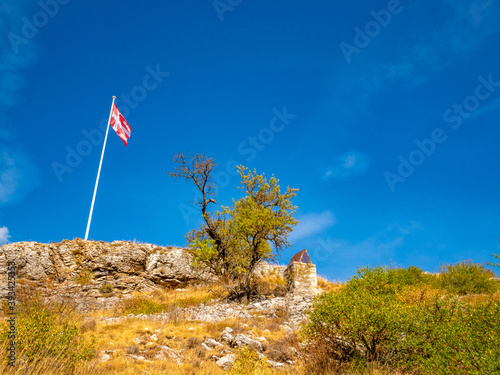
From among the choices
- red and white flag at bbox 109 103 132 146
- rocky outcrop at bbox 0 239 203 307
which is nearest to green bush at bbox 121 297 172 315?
rocky outcrop at bbox 0 239 203 307

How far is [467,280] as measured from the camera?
19406 millimetres

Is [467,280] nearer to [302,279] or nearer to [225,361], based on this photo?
[302,279]

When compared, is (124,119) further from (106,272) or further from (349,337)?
(349,337)

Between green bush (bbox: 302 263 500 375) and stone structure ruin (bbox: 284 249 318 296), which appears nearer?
green bush (bbox: 302 263 500 375)

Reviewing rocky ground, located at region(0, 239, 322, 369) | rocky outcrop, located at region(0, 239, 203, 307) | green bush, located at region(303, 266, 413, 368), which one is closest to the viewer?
green bush, located at region(303, 266, 413, 368)

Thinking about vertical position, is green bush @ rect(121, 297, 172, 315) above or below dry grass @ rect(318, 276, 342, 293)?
below

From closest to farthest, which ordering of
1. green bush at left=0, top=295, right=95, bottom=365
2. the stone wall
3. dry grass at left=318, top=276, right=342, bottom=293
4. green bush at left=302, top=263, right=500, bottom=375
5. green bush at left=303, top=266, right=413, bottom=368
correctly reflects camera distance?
green bush at left=302, top=263, right=500, bottom=375 < green bush at left=0, top=295, right=95, bottom=365 < green bush at left=303, top=266, right=413, bottom=368 < the stone wall < dry grass at left=318, top=276, right=342, bottom=293

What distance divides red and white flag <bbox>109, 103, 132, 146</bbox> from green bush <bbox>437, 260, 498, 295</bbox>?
28.0 metres

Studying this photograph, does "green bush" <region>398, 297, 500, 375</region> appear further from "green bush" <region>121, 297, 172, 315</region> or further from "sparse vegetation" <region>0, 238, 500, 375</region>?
"green bush" <region>121, 297, 172, 315</region>

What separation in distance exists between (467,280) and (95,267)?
25428 millimetres

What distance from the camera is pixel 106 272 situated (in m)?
23.0

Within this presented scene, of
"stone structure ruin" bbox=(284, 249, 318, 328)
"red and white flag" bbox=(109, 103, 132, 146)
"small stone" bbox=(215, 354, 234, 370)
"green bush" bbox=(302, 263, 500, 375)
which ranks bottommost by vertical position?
"small stone" bbox=(215, 354, 234, 370)

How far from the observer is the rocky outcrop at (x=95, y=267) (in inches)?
812

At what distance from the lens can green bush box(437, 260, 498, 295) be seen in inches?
749
